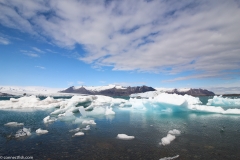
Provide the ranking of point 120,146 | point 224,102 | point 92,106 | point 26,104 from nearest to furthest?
1. point 120,146
2. point 92,106
3. point 26,104
4. point 224,102

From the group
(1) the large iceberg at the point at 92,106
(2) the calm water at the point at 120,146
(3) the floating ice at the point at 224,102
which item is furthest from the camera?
(3) the floating ice at the point at 224,102

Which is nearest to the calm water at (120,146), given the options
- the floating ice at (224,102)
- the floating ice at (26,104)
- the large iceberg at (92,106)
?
the large iceberg at (92,106)

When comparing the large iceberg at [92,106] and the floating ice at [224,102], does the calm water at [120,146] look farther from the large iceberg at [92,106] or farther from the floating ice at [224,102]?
the floating ice at [224,102]

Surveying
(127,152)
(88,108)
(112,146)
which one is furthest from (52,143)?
(88,108)

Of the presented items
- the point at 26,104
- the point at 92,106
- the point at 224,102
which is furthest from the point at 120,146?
the point at 224,102

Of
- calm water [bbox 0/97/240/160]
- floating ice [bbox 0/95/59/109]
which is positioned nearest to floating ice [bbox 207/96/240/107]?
calm water [bbox 0/97/240/160]

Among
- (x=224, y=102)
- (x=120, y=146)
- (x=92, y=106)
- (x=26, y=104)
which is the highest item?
(x=224, y=102)

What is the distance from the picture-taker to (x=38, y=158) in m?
7.72

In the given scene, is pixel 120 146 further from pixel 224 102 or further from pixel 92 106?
pixel 224 102

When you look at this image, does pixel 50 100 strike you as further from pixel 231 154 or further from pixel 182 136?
pixel 231 154

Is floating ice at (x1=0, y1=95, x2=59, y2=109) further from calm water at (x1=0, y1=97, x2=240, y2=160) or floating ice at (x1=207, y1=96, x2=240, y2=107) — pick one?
floating ice at (x1=207, y1=96, x2=240, y2=107)

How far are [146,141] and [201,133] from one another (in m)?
4.99

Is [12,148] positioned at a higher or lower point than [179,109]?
lower

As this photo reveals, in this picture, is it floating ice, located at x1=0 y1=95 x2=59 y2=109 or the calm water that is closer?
the calm water
